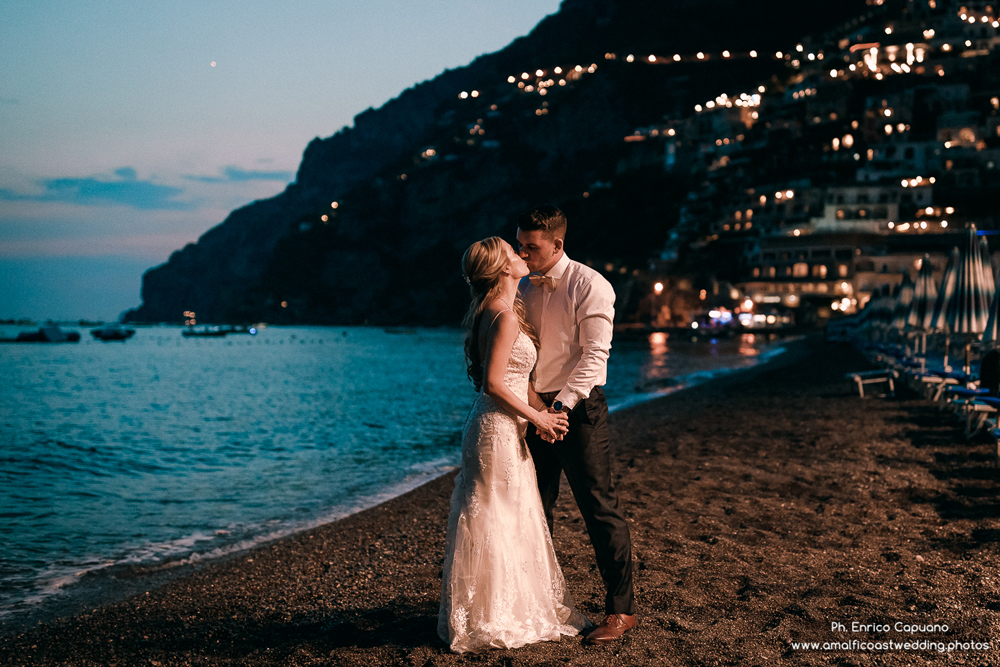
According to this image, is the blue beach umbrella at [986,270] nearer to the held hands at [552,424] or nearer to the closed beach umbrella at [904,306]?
the closed beach umbrella at [904,306]

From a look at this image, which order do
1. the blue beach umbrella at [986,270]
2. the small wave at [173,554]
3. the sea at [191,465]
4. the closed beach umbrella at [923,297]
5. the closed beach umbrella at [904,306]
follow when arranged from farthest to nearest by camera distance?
the closed beach umbrella at [904,306] → the closed beach umbrella at [923,297] → the blue beach umbrella at [986,270] → the sea at [191,465] → the small wave at [173,554]

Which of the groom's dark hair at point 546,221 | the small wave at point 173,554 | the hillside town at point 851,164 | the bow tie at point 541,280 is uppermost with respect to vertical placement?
the hillside town at point 851,164

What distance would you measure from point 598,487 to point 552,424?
480 millimetres

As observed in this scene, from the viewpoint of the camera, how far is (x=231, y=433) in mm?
22016

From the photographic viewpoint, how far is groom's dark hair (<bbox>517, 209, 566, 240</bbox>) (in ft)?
13.1

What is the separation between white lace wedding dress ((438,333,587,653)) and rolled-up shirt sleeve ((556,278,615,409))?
11.8 inches

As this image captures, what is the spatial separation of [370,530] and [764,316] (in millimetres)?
89422

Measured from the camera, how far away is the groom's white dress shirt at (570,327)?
3.95 meters

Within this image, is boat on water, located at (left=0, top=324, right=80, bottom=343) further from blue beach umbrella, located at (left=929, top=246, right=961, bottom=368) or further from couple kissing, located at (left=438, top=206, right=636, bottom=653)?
couple kissing, located at (left=438, top=206, right=636, bottom=653)

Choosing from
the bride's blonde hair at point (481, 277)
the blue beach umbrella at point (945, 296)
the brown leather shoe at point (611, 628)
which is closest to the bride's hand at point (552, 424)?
the bride's blonde hair at point (481, 277)

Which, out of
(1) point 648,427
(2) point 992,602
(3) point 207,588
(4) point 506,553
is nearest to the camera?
(4) point 506,553

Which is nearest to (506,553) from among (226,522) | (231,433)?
(226,522)

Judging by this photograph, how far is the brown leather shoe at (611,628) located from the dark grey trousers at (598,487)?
0.04 meters

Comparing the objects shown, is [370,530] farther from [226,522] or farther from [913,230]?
[913,230]
